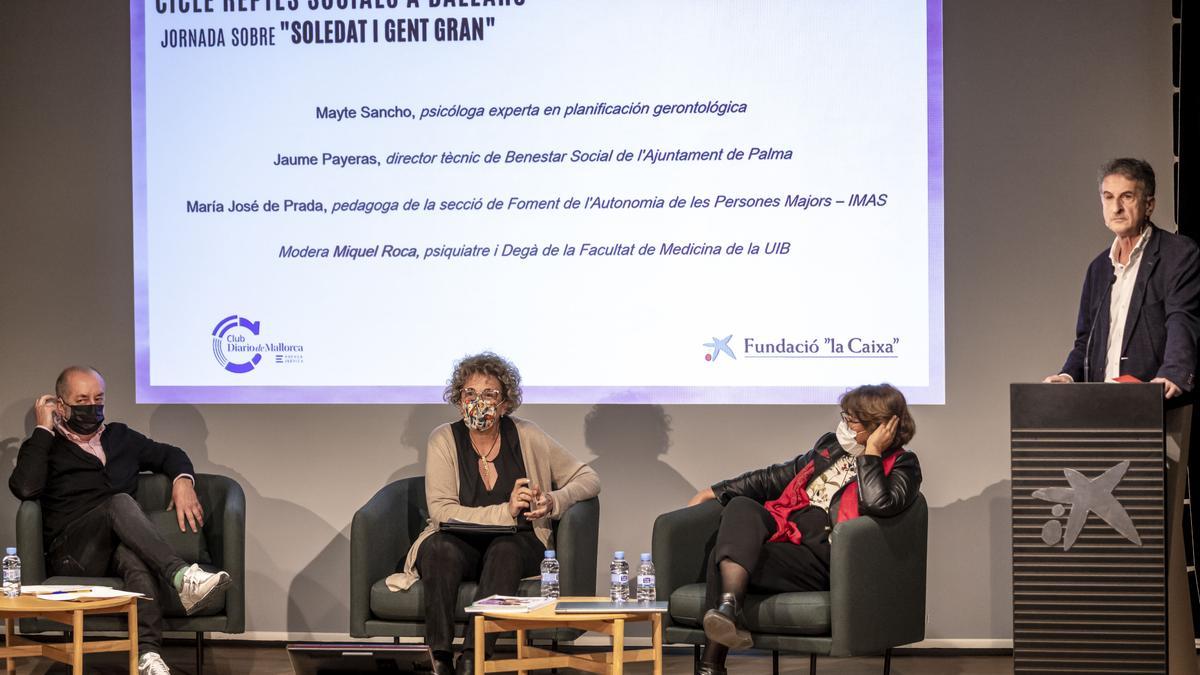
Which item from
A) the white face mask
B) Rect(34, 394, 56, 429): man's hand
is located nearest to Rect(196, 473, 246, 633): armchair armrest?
Rect(34, 394, 56, 429): man's hand

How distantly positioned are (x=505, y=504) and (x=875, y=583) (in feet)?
4.21

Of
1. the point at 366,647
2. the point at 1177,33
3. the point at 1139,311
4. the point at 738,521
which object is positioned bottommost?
the point at 366,647

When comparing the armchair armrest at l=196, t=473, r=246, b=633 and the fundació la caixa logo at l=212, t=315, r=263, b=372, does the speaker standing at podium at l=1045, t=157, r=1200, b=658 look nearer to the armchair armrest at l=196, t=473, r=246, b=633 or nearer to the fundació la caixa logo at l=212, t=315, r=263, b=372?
the armchair armrest at l=196, t=473, r=246, b=633

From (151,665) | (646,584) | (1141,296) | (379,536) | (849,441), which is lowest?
(151,665)

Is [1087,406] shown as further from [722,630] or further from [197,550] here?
[197,550]

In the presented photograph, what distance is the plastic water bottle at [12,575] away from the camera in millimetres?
4121

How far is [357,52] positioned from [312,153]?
45 centimetres

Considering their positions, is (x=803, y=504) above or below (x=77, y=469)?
below

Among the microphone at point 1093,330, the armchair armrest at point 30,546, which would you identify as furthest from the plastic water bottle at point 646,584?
the armchair armrest at point 30,546

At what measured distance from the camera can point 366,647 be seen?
3.80 meters

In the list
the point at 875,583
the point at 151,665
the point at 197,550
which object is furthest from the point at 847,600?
the point at 197,550

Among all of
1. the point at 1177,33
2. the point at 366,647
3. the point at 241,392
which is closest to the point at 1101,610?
the point at 366,647

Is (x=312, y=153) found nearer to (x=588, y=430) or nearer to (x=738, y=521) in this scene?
(x=588, y=430)

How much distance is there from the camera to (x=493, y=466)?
Result: 4.65 meters
